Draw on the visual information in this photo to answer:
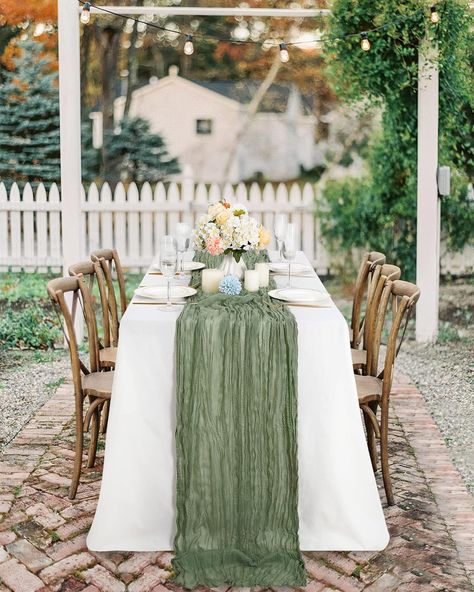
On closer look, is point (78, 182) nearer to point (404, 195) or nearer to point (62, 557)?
point (404, 195)

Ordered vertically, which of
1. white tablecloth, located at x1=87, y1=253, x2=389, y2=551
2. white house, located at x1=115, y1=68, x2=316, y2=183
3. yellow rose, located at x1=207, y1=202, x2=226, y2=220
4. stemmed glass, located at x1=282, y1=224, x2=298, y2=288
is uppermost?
white house, located at x1=115, y1=68, x2=316, y2=183

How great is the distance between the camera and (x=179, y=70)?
775 inches

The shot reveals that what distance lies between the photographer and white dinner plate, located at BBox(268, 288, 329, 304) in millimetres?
3025

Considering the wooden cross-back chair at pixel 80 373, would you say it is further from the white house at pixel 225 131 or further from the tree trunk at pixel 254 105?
the white house at pixel 225 131

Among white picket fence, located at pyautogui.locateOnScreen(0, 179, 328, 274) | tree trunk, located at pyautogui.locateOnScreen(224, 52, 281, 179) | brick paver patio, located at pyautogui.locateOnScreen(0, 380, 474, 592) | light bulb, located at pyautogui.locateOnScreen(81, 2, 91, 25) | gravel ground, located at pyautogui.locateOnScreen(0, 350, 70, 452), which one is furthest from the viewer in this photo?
tree trunk, located at pyautogui.locateOnScreen(224, 52, 281, 179)

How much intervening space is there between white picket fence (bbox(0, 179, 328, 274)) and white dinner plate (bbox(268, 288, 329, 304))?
316cm

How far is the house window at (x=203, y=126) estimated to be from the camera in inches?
839

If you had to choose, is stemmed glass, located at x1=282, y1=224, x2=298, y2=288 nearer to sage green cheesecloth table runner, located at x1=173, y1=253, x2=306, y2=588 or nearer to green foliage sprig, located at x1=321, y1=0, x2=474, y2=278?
sage green cheesecloth table runner, located at x1=173, y1=253, x2=306, y2=588

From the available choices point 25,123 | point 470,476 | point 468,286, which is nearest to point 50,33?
point 25,123

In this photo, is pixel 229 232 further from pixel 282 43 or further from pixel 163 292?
pixel 282 43

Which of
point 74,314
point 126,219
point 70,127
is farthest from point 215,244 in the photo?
point 126,219

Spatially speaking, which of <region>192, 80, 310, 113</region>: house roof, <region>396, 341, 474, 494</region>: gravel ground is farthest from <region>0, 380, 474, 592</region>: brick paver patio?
<region>192, 80, 310, 113</region>: house roof

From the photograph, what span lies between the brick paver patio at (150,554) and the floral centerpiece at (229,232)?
117 cm

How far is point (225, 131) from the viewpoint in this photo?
2109 centimetres
